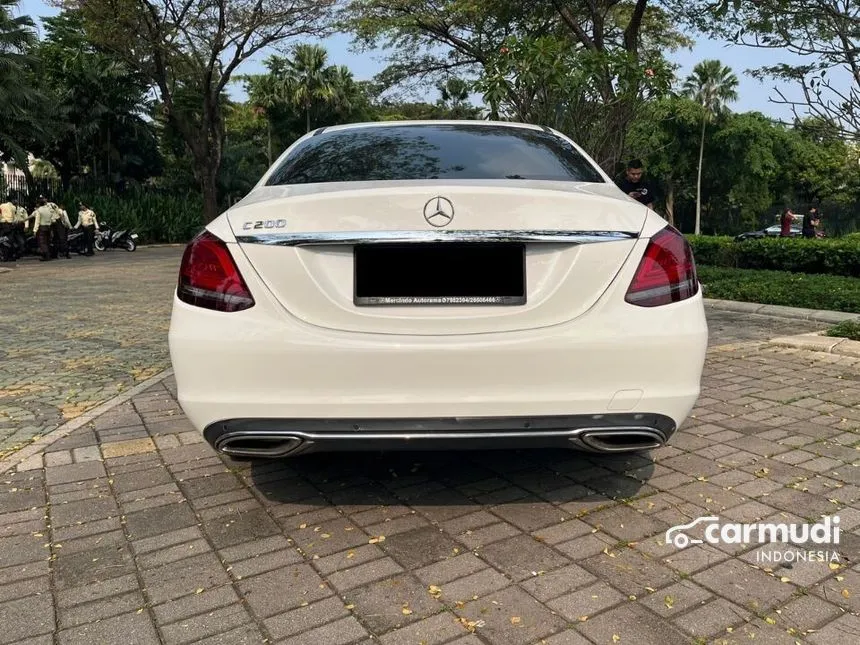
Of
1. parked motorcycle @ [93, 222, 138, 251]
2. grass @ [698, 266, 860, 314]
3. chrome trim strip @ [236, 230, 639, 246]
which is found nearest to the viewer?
chrome trim strip @ [236, 230, 639, 246]

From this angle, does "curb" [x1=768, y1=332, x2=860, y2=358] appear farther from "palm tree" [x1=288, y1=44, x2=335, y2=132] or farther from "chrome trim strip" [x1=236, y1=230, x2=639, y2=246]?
"palm tree" [x1=288, y1=44, x2=335, y2=132]

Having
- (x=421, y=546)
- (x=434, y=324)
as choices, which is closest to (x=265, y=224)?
(x=434, y=324)

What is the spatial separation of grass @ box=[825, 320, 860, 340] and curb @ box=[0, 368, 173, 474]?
19.1ft

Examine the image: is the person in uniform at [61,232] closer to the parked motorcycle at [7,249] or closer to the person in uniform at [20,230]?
the person in uniform at [20,230]

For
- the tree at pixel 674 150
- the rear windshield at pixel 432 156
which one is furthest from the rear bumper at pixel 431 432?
the tree at pixel 674 150

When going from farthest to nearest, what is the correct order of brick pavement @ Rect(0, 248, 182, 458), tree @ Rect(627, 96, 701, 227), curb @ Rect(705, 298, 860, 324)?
tree @ Rect(627, 96, 701, 227), curb @ Rect(705, 298, 860, 324), brick pavement @ Rect(0, 248, 182, 458)

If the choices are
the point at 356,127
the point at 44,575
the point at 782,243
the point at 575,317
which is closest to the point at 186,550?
the point at 44,575

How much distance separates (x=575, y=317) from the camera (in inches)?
102

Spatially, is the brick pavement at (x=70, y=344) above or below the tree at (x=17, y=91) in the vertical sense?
below

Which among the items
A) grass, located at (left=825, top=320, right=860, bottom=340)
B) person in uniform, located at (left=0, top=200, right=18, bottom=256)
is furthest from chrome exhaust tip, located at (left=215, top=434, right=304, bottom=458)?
person in uniform, located at (left=0, top=200, right=18, bottom=256)

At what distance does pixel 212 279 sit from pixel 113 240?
79.1 feet

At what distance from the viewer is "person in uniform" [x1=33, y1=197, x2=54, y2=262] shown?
18688 mm

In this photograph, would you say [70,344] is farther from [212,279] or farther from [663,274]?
[663,274]

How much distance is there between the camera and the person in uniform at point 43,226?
1869cm
